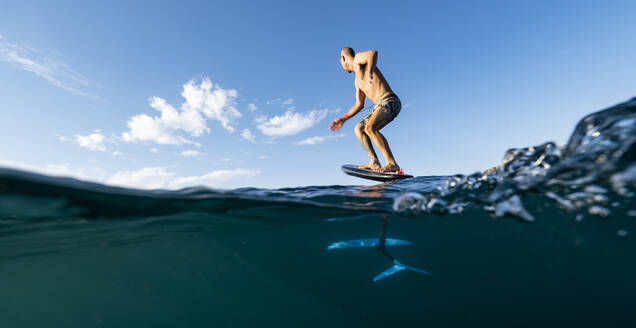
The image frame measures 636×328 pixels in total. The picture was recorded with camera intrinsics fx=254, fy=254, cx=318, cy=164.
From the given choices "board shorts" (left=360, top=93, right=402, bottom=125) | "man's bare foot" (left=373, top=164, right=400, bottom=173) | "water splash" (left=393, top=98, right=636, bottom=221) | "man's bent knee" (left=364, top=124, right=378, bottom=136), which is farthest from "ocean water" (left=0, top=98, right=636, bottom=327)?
"board shorts" (left=360, top=93, right=402, bottom=125)

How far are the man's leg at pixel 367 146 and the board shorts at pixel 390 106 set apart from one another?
32 cm

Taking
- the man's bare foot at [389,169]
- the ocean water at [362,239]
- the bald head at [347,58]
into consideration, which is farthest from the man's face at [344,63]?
the ocean water at [362,239]

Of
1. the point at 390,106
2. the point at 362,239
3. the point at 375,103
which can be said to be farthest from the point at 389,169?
the point at 362,239

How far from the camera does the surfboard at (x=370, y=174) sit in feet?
20.1

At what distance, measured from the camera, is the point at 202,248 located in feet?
46.9

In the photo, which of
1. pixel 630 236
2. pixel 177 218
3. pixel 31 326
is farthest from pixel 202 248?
pixel 31 326

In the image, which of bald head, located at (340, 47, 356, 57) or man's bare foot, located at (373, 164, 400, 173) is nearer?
man's bare foot, located at (373, 164, 400, 173)

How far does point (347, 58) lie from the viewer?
6977 millimetres

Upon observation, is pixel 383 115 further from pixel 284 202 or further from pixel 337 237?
pixel 337 237

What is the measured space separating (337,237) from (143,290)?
24.2m

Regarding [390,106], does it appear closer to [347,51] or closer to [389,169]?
[389,169]

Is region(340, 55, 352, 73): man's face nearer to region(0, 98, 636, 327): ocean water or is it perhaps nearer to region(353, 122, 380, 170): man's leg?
region(353, 122, 380, 170): man's leg

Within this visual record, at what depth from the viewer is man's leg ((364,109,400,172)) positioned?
6.16 metres

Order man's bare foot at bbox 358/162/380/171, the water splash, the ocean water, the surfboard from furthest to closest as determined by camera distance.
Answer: man's bare foot at bbox 358/162/380/171, the surfboard, the ocean water, the water splash
